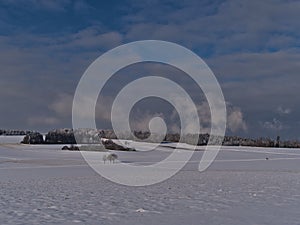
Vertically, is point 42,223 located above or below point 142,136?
below

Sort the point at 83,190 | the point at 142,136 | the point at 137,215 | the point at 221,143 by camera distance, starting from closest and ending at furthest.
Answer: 1. the point at 137,215
2. the point at 83,190
3. the point at 142,136
4. the point at 221,143

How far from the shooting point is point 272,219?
40.2 ft

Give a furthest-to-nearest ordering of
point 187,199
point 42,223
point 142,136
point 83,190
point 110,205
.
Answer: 1. point 142,136
2. point 83,190
3. point 187,199
4. point 110,205
5. point 42,223

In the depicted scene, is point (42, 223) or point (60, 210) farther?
point (60, 210)

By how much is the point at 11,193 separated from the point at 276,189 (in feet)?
37.7

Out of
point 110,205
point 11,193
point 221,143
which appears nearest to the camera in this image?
point 110,205

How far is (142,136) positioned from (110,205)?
77.7m

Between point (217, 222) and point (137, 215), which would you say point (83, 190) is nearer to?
point (137, 215)

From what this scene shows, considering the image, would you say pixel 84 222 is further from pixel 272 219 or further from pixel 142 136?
pixel 142 136

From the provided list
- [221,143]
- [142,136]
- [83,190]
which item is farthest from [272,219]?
[221,143]

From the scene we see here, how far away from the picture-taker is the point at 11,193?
726 inches

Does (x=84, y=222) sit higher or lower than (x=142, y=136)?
lower

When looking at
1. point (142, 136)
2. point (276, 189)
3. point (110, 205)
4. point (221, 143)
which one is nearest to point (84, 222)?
point (110, 205)

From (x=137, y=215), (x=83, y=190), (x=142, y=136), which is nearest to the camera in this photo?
(x=137, y=215)
